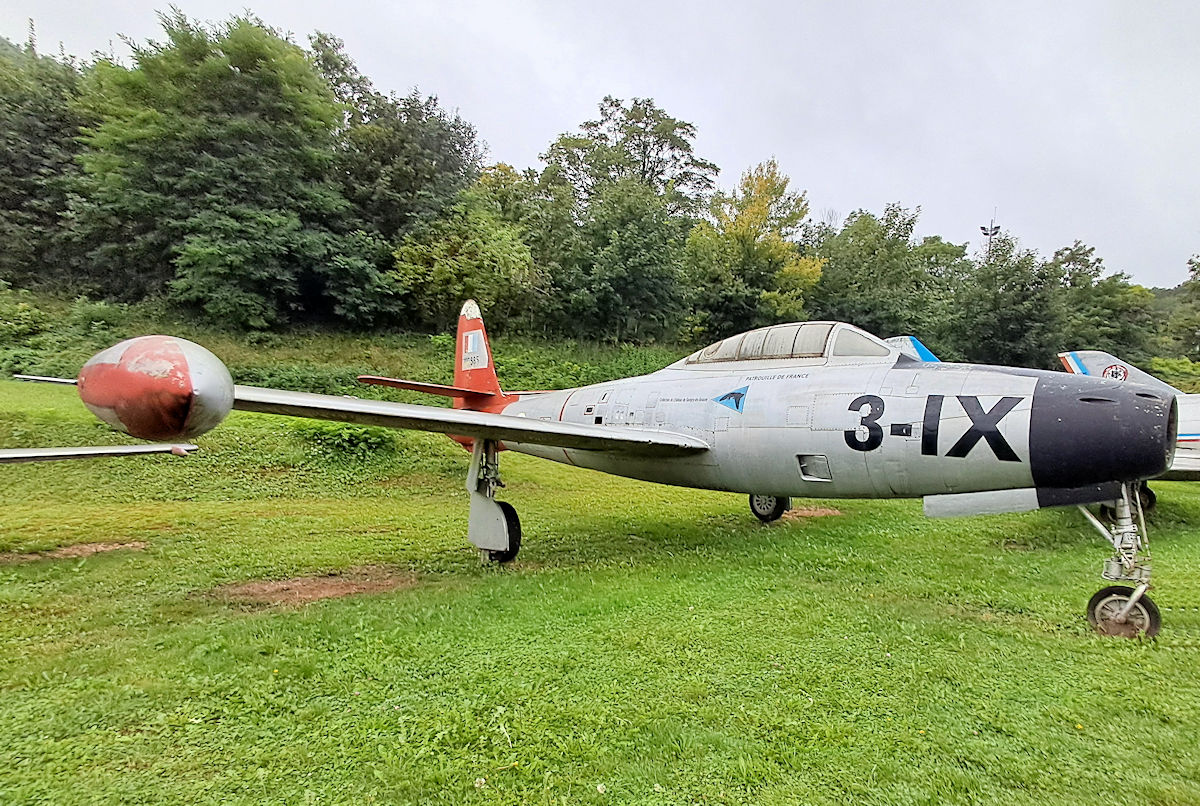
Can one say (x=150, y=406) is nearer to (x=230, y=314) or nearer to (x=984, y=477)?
(x=984, y=477)

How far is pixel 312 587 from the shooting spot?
555 centimetres

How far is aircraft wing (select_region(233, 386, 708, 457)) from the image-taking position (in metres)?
4.34

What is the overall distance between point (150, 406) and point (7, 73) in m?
31.3

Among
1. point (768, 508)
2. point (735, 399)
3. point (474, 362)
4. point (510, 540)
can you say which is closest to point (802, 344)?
point (735, 399)

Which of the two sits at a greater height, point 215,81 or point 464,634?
point 215,81

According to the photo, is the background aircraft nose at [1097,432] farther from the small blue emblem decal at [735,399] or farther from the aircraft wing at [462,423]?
the aircraft wing at [462,423]

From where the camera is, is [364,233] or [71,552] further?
[364,233]

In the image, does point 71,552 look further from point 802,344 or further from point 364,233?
point 364,233

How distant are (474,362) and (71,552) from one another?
5450 mm

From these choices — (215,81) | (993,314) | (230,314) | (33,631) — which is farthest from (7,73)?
(993,314)

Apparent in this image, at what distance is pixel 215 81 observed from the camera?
19938mm

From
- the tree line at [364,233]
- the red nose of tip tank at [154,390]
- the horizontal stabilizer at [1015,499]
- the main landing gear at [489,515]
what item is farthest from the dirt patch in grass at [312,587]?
the tree line at [364,233]

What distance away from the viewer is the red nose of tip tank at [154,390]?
8.20 ft

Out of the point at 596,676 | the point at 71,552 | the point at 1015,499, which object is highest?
the point at 1015,499
